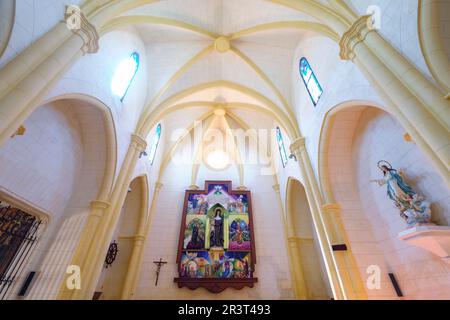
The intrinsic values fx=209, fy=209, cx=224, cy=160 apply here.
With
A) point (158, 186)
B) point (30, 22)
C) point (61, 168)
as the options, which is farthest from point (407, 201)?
point (158, 186)

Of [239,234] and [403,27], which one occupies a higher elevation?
[403,27]

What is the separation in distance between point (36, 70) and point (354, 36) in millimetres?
6125

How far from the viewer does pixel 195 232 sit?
10.8 metres

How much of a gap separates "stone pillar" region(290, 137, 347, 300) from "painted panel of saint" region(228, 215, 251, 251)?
167 inches

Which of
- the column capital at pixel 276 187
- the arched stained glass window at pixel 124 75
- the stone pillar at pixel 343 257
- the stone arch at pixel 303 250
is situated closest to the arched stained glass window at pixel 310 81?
the stone pillar at pixel 343 257

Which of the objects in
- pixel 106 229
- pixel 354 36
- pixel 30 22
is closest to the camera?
pixel 30 22

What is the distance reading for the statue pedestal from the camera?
3.75 m

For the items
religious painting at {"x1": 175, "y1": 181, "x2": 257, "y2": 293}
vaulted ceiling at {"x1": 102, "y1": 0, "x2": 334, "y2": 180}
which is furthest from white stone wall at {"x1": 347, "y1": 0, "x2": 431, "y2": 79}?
religious painting at {"x1": 175, "y1": 181, "x2": 257, "y2": 293}

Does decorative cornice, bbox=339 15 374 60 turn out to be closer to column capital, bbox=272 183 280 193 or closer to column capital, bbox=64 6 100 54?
column capital, bbox=64 6 100 54

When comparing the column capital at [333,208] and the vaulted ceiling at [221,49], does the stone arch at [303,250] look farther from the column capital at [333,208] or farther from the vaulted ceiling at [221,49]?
the vaulted ceiling at [221,49]

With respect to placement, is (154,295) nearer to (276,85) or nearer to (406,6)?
(276,85)

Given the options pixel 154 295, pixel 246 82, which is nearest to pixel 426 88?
pixel 246 82

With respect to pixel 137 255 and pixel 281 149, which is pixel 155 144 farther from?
pixel 281 149

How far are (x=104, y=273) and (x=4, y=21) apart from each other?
970 cm
